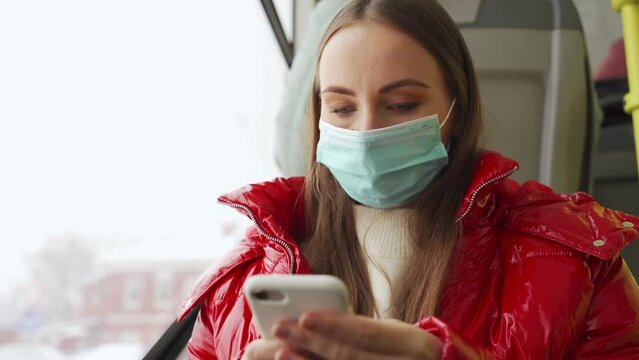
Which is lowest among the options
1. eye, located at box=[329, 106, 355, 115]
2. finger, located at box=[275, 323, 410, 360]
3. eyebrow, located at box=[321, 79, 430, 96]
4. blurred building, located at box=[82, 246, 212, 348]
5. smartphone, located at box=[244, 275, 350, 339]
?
blurred building, located at box=[82, 246, 212, 348]

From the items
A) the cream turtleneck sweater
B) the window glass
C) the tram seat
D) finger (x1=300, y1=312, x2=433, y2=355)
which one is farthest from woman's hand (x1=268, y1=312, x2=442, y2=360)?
the tram seat

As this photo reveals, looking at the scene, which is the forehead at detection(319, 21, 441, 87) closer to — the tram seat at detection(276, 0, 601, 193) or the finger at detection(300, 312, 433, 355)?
the finger at detection(300, 312, 433, 355)

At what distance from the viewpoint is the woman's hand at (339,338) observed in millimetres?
593

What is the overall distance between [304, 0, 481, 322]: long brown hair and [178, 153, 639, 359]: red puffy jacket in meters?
0.03

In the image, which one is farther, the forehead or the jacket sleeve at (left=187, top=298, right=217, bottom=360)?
the jacket sleeve at (left=187, top=298, right=217, bottom=360)

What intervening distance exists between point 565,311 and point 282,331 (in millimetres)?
503

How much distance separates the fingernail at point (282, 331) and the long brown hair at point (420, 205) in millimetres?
411

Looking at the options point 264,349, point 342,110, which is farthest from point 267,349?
point 342,110

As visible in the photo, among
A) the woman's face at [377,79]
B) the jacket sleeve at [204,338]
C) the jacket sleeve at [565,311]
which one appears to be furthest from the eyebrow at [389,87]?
the jacket sleeve at [204,338]

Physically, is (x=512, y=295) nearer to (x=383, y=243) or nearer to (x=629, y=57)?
(x=383, y=243)

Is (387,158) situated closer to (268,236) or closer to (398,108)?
(398,108)

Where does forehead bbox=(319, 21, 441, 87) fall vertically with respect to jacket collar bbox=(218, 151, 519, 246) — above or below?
above

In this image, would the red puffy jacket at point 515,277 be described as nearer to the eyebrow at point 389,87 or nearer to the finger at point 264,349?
the eyebrow at point 389,87

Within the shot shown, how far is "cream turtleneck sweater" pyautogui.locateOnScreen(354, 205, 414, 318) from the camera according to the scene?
3.41 feet
